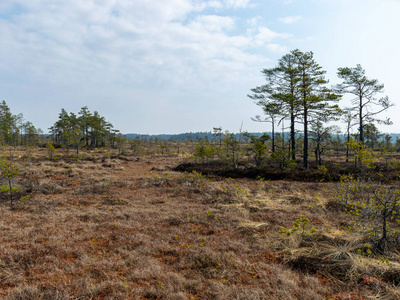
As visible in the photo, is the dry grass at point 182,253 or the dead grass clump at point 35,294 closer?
the dead grass clump at point 35,294

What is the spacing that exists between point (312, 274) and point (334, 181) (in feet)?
40.8

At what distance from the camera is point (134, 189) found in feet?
44.4

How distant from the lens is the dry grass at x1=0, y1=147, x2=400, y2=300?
154 inches

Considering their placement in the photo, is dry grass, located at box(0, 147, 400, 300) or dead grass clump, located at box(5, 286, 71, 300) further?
dry grass, located at box(0, 147, 400, 300)

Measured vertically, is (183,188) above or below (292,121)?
below

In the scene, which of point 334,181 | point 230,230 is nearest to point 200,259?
point 230,230

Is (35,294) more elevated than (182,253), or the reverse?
(35,294)

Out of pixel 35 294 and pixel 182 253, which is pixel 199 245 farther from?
pixel 35 294

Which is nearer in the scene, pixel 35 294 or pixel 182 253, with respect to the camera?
pixel 35 294

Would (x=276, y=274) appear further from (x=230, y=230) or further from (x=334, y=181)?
(x=334, y=181)

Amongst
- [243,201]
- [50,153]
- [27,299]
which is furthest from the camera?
[50,153]

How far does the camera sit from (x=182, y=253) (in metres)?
5.43

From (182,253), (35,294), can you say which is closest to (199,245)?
(182,253)

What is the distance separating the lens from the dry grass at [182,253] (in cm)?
392
